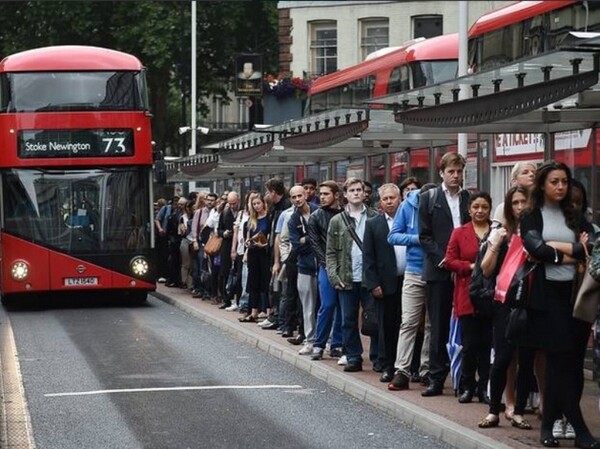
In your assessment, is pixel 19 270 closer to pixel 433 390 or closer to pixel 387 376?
pixel 387 376

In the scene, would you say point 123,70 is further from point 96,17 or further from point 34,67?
point 96,17

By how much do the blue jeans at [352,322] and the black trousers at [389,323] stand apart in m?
0.63

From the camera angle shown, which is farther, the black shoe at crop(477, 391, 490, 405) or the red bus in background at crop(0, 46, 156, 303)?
the red bus in background at crop(0, 46, 156, 303)

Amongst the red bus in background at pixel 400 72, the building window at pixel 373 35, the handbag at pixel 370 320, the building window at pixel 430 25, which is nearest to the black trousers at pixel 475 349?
the handbag at pixel 370 320

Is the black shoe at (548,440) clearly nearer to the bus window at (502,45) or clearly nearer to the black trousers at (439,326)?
the black trousers at (439,326)

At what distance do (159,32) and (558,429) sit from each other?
46.8 meters

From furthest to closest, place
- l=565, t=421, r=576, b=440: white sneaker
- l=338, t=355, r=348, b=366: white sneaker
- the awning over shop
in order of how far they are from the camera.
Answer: l=338, t=355, r=348, b=366: white sneaker
the awning over shop
l=565, t=421, r=576, b=440: white sneaker

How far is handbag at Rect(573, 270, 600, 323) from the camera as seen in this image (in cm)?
909

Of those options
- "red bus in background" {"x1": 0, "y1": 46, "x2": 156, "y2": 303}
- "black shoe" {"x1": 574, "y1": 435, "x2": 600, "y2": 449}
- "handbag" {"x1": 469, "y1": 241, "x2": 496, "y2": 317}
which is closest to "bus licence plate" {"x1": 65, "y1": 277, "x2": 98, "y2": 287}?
"red bus in background" {"x1": 0, "y1": 46, "x2": 156, "y2": 303}

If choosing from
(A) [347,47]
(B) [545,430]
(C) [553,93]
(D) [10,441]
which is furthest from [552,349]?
(A) [347,47]

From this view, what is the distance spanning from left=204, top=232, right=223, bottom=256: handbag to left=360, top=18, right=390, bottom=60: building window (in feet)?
87.2

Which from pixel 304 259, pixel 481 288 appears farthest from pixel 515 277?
pixel 304 259

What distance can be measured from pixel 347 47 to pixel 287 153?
1054 inches

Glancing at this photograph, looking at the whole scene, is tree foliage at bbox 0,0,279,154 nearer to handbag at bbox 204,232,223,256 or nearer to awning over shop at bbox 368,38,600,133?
handbag at bbox 204,232,223,256
